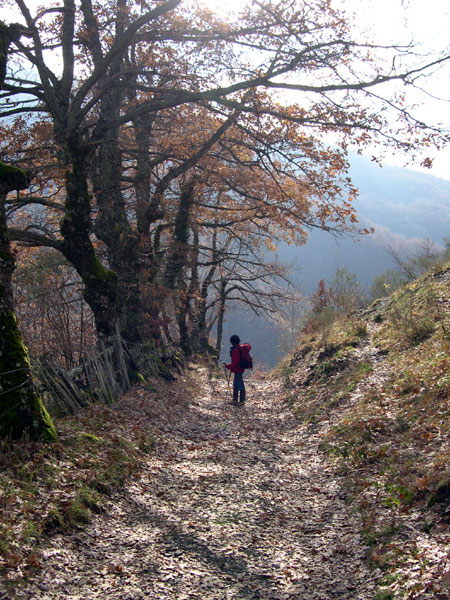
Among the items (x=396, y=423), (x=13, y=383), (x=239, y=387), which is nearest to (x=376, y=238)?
(x=239, y=387)

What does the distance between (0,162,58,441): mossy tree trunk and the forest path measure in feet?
4.80

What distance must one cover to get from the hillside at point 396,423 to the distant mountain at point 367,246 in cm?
7846

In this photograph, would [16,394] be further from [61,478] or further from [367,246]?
[367,246]

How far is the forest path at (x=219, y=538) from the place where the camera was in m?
4.20

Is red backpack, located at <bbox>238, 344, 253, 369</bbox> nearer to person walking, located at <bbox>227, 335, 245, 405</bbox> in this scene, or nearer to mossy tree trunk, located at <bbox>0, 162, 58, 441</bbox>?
person walking, located at <bbox>227, 335, 245, 405</bbox>

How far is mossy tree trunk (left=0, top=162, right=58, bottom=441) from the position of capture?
603 centimetres

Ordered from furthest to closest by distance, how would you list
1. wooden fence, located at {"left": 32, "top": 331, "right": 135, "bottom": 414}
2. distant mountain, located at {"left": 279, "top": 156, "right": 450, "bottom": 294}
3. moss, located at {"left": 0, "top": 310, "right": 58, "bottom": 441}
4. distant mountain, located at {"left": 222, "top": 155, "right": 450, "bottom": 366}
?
distant mountain, located at {"left": 279, "top": 156, "right": 450, "bottom": 294} → distant mountain, located at {"left": 222, "top": 155, "right": 450, "bottom": 366} → wooden fence, located at {"left": 32, "top": 331, "right": 135, "bottom": 414} → moss, located at {"left": 0, "top": 310, "right": 58, "bottom": 441}

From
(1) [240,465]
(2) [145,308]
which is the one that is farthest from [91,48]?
(1) [240,465]

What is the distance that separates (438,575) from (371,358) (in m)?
8.44

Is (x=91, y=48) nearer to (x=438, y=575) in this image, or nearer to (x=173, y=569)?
(x=173, y=569)

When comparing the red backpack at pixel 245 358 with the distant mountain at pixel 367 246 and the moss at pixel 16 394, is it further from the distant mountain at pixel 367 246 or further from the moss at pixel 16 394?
the distant mountain at pixel 367 246

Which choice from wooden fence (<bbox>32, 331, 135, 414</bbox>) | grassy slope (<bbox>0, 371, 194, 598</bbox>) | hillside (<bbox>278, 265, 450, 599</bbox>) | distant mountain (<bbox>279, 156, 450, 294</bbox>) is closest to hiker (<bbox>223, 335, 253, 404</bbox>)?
hillside (<bbox>278, 265, 450, 599</bbox>)

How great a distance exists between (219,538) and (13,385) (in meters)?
3.20

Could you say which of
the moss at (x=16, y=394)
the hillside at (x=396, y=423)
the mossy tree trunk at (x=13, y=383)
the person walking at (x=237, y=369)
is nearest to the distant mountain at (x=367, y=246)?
the person walking at (x=237, y=369)
